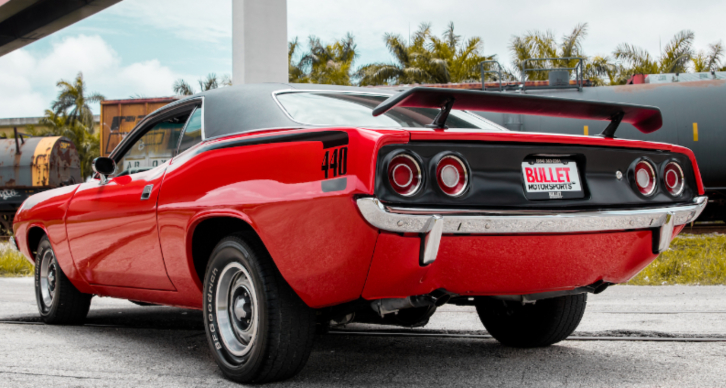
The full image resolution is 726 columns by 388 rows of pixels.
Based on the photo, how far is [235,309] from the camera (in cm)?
297

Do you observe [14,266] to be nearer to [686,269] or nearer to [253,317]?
[253,317]

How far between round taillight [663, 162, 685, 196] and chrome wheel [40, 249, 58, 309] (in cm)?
396

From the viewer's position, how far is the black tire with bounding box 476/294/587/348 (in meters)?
3.50

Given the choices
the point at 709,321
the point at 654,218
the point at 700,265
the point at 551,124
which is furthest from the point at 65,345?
the point at 551,124

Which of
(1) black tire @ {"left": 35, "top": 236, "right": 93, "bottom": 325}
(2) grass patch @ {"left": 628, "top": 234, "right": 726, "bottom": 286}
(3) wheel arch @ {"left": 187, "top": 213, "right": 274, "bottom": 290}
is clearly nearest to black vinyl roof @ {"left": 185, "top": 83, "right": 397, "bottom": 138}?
(3) wheel arch @ {"left": 187, "top": 213, "right": 274, "bottom": 290}

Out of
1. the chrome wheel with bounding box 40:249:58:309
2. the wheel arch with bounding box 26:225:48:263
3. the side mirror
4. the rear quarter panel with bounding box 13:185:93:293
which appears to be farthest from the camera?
the wheel arch with bounding box 26:225:48:263

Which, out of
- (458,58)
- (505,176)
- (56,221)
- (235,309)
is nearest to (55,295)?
(56,221)

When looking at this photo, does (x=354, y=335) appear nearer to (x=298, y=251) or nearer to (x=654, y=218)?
(x=298, y=251)

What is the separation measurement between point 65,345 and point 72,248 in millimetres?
693

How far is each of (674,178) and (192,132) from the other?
93.7 inches

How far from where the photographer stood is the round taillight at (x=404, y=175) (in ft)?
7.73

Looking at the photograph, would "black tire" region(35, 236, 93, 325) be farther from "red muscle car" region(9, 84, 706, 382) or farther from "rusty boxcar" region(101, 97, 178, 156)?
"rusty boxcar" region(101, 97, 178, 156)

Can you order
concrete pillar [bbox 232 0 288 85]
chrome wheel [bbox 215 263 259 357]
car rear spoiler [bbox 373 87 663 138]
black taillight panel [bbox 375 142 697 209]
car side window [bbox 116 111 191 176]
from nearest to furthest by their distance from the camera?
black taillight panel [bbox 375 142 697 209]
car rear spoiler [bbox 373 87 663 138]
chrome wheel [bbox 215 263 259 357]
car side window [bbox 116 111 191 176]
concrete pillar [bbox 232 0 288 85]

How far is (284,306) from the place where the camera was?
2.71 meters
